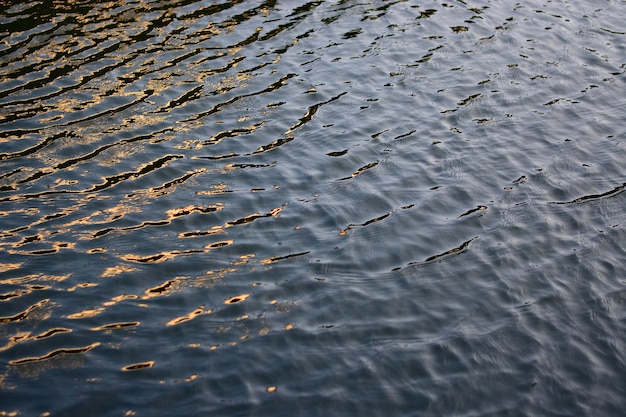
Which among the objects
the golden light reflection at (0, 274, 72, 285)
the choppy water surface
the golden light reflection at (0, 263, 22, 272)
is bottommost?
the choppy water surface

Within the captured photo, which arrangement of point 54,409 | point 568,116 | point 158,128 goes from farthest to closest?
point 568,116, point 158,128, point 54,409

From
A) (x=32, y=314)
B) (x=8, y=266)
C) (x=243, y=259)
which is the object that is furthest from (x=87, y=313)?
(x=243, y=259)

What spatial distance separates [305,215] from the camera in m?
7.84

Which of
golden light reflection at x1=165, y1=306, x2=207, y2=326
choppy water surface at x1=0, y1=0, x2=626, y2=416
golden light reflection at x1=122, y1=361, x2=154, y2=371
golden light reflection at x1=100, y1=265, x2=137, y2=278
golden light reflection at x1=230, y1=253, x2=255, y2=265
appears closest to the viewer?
golden light reflection at x1=122, y1=361, x2=154, y2=371

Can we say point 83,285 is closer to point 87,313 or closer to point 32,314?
point 87,313

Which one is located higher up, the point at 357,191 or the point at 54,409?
the point at 54,409

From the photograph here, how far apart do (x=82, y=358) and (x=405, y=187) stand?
4.47 m

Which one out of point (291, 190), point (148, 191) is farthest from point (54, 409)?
point (291, 190)

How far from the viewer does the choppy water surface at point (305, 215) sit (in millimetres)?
5832

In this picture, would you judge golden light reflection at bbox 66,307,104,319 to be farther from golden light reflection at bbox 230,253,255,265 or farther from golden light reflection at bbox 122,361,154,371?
golden light reflection at bbox 230,253,255,265

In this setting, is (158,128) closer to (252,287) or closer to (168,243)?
(168,243)

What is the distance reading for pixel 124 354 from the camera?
5863 mm

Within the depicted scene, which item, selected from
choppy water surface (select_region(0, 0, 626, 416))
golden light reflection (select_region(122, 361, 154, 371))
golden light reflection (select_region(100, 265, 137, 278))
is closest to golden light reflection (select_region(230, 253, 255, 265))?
choppy water surface (select_region(0, 0, 626, 416))

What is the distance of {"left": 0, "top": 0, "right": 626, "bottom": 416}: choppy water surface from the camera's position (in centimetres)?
583
